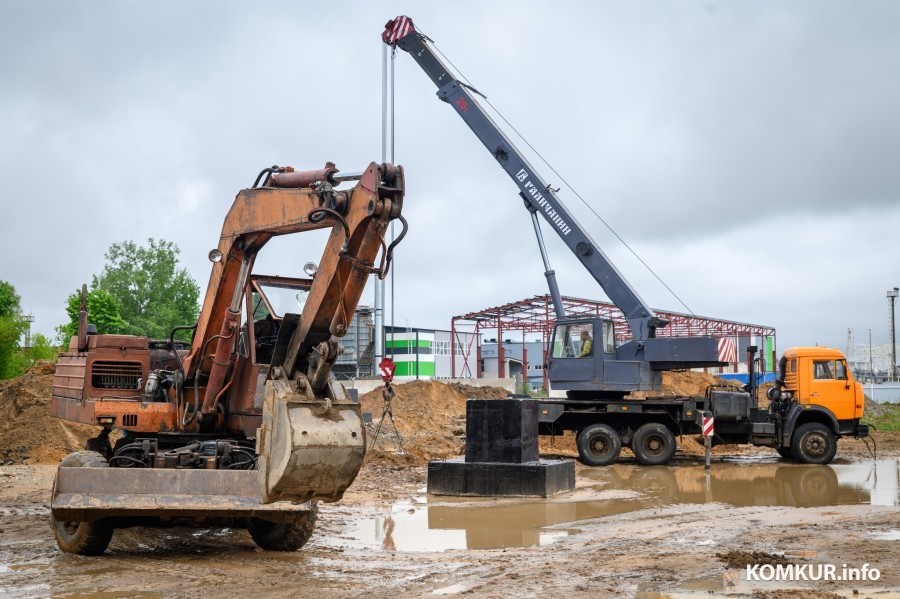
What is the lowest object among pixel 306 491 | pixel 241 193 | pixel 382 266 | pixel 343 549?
pixel 343 549

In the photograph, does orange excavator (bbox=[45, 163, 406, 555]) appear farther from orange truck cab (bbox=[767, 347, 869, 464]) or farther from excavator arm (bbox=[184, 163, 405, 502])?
orange truck cab (bbox=[767, 347, 869, 464])

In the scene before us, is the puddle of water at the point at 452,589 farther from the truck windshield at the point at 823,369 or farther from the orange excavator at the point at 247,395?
the truck windshield at the point at 823,369

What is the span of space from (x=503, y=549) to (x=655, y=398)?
1146 centimetres

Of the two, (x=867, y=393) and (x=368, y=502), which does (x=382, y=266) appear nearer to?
(x=368, y=502)

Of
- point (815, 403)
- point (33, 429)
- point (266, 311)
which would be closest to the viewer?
point (266, 311)

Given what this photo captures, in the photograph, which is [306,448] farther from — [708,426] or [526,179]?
[526,179]

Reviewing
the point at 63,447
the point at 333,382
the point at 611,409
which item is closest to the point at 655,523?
the point at 333,382

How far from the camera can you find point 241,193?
9227 mm

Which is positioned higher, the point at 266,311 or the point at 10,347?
the point at 10,347

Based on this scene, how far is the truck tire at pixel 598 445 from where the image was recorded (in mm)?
19906

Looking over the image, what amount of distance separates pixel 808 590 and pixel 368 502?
7.86 meters

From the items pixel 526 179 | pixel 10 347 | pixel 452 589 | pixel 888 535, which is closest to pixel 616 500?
pixel 888 535

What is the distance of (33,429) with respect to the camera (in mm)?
21141

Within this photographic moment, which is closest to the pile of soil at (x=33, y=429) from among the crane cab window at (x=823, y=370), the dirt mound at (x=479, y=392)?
the crane cab window at (x=823, y=370)
